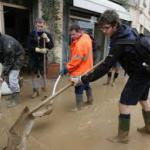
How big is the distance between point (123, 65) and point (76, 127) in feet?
4.72

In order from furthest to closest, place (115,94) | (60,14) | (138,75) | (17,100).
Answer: (60,14) < (115,94) < (17,100) < (138,75)

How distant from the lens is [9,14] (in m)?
8.57

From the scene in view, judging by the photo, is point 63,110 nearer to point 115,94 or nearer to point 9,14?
point 115,94

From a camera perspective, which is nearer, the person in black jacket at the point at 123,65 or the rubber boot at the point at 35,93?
the person in black jacket at the point at 123,65

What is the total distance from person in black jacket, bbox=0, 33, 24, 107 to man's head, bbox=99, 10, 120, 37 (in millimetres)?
2065

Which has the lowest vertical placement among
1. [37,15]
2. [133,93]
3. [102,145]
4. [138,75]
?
[102,145]

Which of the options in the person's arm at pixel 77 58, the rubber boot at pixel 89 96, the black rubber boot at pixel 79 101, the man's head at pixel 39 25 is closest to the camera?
the person's arm at pixel 77 58

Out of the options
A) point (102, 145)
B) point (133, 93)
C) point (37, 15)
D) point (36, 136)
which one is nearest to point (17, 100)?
point (36, 136)

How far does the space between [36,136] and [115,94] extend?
10.8 ft

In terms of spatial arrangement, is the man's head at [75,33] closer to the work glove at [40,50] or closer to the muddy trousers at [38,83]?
the work glove at [40,50]

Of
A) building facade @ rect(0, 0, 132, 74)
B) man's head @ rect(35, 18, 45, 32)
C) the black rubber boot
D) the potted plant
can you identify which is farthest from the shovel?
the potted plant

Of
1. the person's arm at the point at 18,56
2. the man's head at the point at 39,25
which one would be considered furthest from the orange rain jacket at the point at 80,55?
the man's head at the point at 39,25

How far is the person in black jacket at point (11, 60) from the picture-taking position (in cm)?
500

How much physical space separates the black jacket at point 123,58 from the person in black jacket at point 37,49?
271 cm
